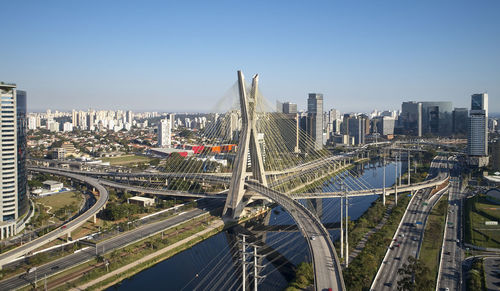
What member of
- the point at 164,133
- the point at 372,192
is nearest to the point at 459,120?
the point at 164,133

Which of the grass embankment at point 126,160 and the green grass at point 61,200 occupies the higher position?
the grass embankment at point 126,160

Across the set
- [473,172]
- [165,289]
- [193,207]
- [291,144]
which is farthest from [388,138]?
[165,289]

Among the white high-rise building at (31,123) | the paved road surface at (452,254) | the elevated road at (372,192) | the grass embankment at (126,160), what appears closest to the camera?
the paved road surface at (452,254)

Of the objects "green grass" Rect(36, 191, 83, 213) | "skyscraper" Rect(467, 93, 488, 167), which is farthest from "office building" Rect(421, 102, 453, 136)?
"green grass" Rect(36, 191, 83, 213)

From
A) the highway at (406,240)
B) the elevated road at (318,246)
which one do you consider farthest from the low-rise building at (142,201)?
the highway at (406,240)

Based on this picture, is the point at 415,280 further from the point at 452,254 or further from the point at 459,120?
the point at 459,120

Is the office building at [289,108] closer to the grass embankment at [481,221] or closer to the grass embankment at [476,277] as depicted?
the grass embankment at [481,221]
